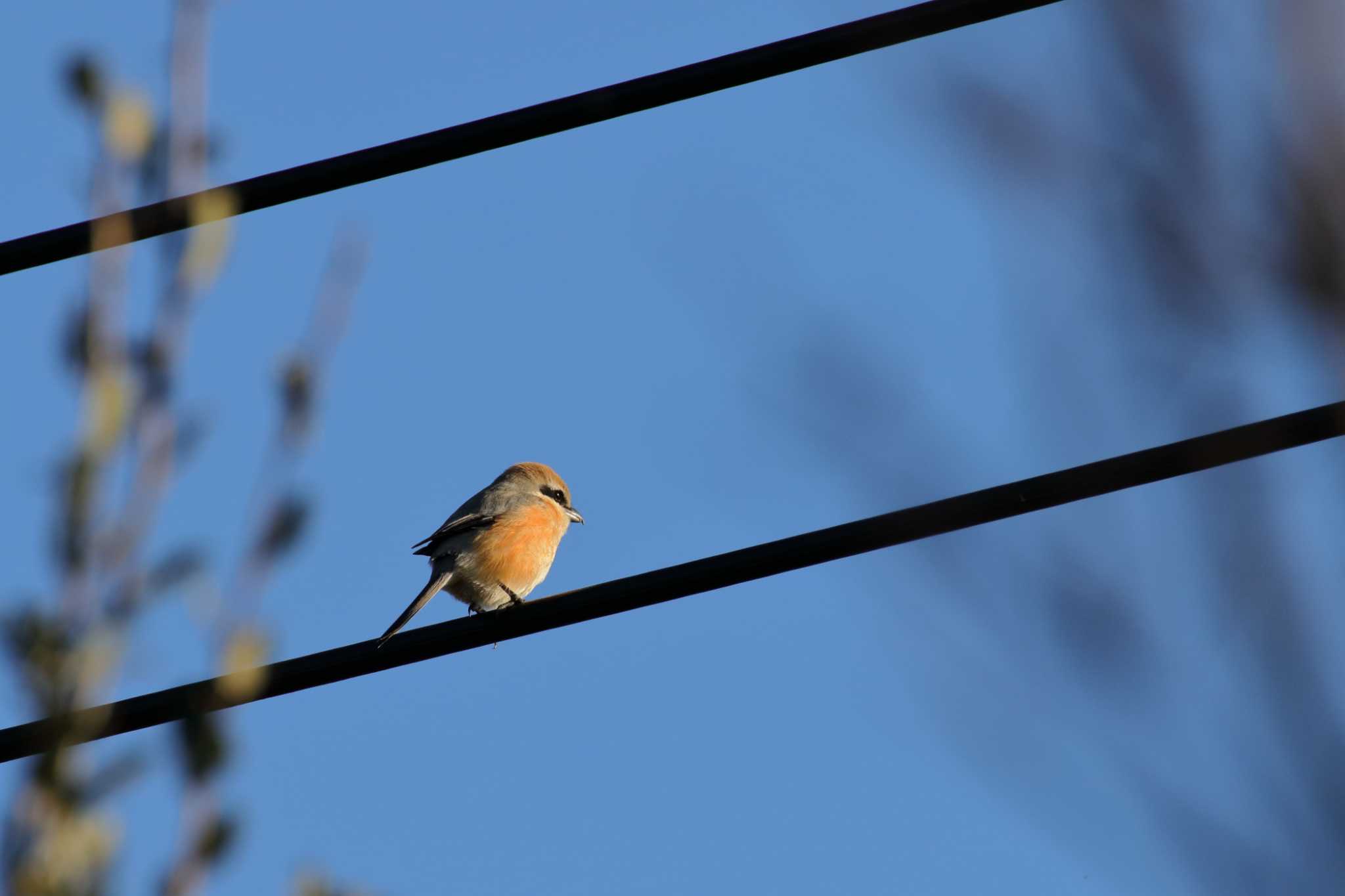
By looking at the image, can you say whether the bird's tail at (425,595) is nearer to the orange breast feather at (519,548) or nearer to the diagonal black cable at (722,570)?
the orange breast feather at (519,548)

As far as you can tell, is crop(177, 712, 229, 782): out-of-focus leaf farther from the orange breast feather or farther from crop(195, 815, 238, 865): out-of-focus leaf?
the orange breast feather

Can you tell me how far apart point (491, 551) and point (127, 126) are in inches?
231

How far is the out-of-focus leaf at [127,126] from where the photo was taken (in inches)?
148

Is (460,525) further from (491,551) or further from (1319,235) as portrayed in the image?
(1319,235)

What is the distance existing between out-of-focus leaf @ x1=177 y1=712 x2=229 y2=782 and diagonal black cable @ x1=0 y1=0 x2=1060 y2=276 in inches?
72.3

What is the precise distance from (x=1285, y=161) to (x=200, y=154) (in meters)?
2.35

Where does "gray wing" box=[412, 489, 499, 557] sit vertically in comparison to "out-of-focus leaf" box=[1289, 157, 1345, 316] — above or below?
below

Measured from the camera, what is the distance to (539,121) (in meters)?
4.90

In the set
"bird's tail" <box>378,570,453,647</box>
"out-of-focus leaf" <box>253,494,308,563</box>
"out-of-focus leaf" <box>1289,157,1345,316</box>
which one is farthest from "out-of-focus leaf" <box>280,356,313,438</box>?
"bird's tail" <box>378,570,453,647</box>

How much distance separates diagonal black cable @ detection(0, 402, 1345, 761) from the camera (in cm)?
406

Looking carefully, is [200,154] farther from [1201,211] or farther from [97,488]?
[1201,211]

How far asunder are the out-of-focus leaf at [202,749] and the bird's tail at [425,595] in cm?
554

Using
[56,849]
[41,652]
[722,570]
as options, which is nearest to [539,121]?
[722,570]

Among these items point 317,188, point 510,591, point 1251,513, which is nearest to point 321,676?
point 317,188
